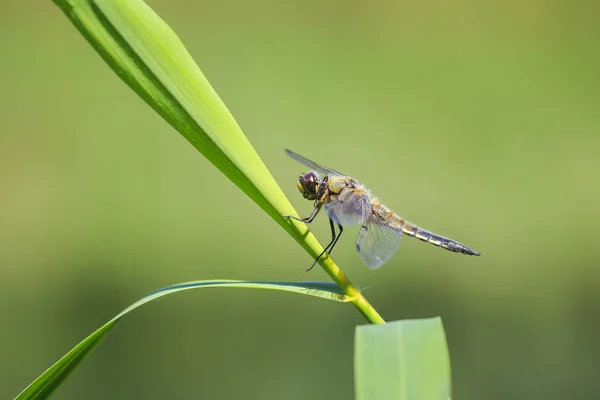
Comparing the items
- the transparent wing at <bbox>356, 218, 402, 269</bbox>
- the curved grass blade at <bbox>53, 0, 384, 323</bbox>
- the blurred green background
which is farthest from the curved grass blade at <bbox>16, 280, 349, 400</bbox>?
the blurred green background

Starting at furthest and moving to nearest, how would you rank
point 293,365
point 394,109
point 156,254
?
point 394,109 < point 156,254 < point 293,365

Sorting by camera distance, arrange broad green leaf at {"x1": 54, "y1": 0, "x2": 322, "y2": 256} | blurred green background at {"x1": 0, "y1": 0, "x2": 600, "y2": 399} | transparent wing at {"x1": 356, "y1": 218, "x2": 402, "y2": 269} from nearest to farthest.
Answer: broad green leaf at {"x1": 54, "y1": 0, "x2": 322, "y2": 256}
transparent wing at {"x1": 356, "y1": 218, "x2": 402, "y2": 269}
blurred green background at {"x1": 0, "y1": 0, "x2": 600, "y2": 399}

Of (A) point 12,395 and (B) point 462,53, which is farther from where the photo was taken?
(B) point 462,53

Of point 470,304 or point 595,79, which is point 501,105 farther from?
point 470,304

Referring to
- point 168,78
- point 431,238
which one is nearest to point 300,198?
point 431,238

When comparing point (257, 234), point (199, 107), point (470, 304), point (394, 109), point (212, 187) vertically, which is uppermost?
point (394, 109)

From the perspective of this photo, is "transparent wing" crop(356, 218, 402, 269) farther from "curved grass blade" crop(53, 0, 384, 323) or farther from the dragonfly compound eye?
"curved grass blade" crop(53, 0, 384, 323)

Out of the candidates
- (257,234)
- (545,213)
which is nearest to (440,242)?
(257,234)
